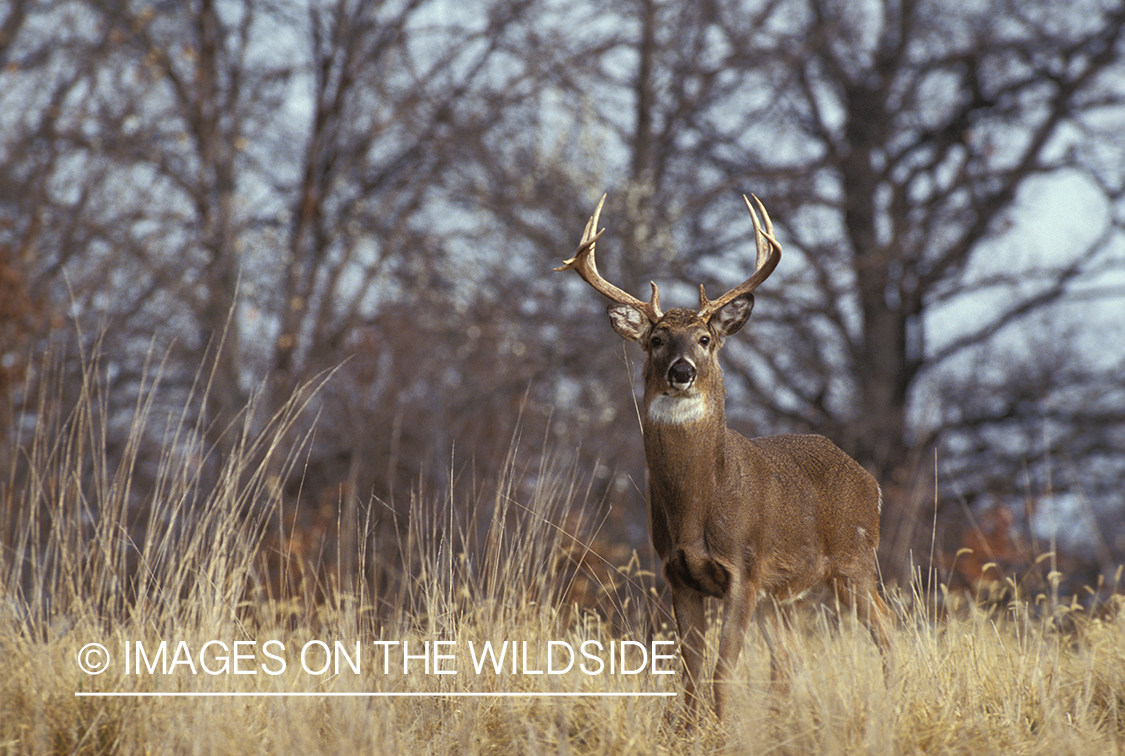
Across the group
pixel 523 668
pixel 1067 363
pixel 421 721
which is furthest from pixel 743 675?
pixel 1067 363

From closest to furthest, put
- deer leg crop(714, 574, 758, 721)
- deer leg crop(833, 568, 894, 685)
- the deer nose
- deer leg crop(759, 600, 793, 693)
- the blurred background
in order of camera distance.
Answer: deer leg crop(714, 574, 758, 721)
the deer nose
deer leg crop(759, 600, 793, 693)
deer leg crop(833, 568, 894, 685)
the blurred background

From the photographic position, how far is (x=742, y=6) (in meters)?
15.0

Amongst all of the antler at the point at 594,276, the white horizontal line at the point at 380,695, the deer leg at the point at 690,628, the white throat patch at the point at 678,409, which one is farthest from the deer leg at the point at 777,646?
the antler at the point at 594,276

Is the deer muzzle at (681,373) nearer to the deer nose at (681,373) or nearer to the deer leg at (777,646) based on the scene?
the deer nose at (681,373)

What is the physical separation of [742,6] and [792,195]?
8.75ft

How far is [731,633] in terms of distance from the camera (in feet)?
13.9

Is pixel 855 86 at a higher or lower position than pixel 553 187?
higher

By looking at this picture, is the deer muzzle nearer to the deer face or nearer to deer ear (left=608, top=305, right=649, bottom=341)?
the deer face

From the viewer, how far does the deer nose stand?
422 cm

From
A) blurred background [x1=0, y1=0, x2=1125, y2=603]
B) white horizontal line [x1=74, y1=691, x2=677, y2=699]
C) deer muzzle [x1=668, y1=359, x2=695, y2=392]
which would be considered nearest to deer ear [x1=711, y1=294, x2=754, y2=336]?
deer muzzle [x1=668, y1=359, x2=695, y2=392]

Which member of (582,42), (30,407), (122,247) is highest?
(582,42)

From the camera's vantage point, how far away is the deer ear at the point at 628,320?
15.4 feet

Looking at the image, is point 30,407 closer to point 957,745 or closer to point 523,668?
point 523,668

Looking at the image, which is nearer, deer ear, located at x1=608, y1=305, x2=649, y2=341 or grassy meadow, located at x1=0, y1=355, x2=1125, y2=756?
grassy meadow, located at x1=0, y1=355, x2=1125, y2=756
